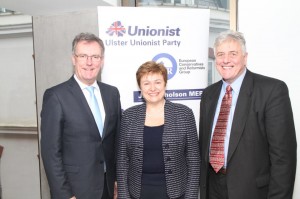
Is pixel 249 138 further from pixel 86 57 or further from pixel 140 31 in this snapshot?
pixel 140 31

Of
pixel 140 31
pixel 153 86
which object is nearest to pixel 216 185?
pixel 153 86

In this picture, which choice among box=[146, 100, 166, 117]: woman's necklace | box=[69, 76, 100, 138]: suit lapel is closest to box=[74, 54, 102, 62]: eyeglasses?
box=[69, 76, 100, 138]: suit lapel

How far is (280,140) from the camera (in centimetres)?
177

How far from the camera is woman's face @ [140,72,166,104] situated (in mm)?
2014

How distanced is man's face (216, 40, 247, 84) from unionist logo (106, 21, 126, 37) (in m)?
1.03

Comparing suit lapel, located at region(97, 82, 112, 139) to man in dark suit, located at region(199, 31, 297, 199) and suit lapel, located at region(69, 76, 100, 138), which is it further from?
man in dark suit, located at region(199, 31, 297, 199)

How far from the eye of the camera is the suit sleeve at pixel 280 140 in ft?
5.78

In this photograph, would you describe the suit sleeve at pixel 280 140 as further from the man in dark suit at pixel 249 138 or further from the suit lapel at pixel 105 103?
the suit lapel at pixel 105 103

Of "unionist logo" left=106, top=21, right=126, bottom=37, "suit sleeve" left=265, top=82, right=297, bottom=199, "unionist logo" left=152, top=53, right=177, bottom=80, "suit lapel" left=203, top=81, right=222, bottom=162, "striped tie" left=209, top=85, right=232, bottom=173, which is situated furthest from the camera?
"unionist logo" left=152, top=53, right=177, bottom=80

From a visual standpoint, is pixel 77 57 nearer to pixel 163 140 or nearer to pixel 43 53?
pixel 163 140

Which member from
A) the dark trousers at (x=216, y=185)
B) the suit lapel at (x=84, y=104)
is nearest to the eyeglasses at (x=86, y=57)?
the suit lapel at (x=84, y=104)

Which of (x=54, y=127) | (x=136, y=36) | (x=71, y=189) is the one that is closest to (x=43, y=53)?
(x=136, y=36)

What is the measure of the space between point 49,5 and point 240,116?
2.13 metres

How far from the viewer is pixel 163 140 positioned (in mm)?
1962
